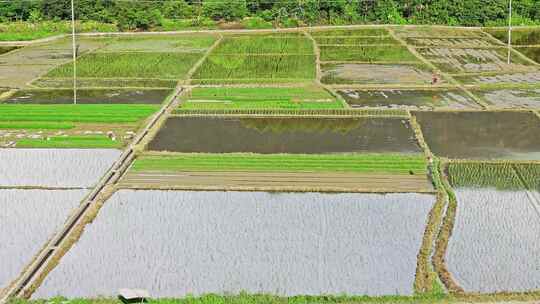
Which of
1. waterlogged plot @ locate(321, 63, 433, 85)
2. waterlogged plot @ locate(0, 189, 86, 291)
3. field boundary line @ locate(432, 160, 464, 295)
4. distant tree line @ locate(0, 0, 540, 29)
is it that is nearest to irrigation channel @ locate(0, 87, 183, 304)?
waterlogged plot @ locate(0, 189, 86, 291)

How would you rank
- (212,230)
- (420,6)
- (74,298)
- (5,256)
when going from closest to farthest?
(74,298), (5,256), (212,230), (420,6)

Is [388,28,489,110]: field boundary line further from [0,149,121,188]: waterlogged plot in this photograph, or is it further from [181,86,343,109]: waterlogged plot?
[0,149,121,188]: waterlogged plot

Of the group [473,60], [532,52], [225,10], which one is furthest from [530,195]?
[225,10]

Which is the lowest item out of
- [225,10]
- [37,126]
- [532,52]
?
[37,126]

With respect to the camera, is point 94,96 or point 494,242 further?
point 94,96

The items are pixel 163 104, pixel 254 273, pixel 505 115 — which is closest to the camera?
pixel 254 273

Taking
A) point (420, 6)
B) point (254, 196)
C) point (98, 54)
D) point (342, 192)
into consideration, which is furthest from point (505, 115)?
point (420, 6)

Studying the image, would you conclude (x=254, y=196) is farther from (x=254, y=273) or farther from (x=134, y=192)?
(x=254, y=273)

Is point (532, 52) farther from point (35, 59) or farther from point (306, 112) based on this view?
point (35, 59)
